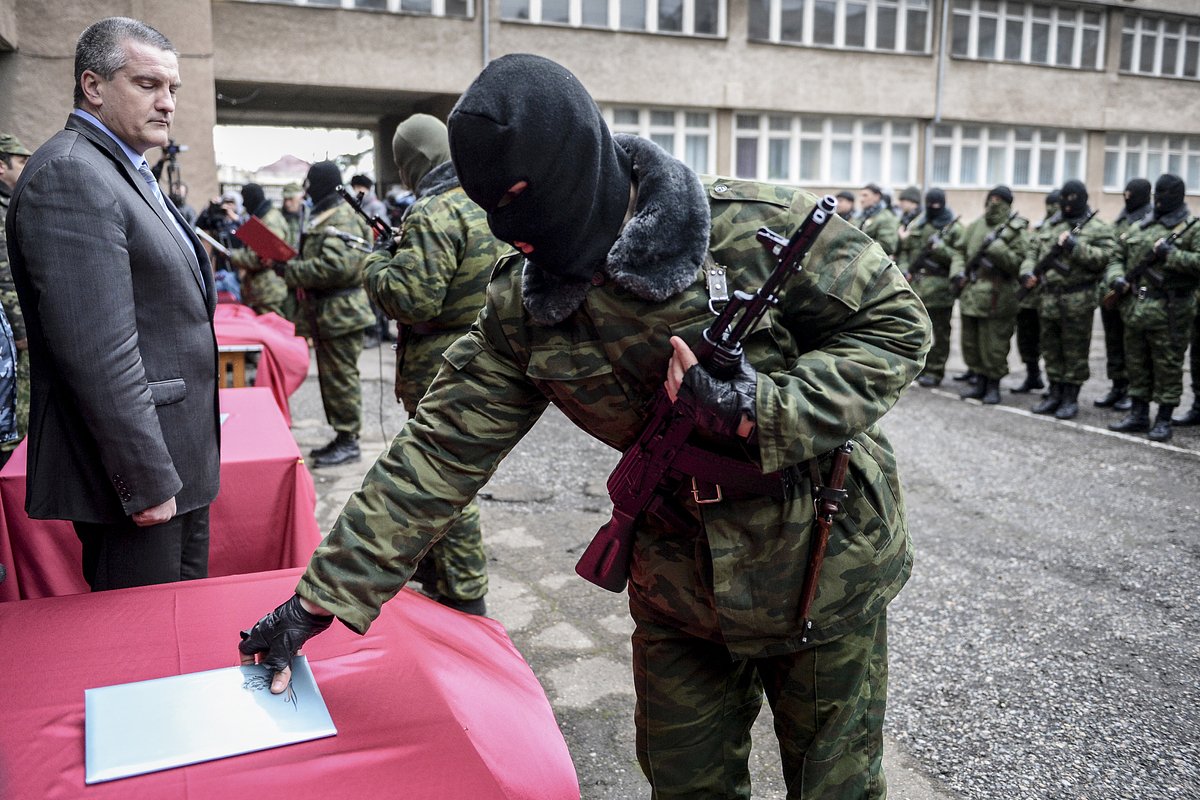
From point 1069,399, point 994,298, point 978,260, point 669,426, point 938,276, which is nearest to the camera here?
point 669,426

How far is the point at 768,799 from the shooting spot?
2.76 meters

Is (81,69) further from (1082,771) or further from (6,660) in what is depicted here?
(1082,771)

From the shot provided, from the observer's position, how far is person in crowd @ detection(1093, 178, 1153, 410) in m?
8.74

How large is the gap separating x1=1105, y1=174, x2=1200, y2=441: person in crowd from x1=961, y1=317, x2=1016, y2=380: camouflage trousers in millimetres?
1192

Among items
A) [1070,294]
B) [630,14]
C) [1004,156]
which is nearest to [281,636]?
[1070,294]

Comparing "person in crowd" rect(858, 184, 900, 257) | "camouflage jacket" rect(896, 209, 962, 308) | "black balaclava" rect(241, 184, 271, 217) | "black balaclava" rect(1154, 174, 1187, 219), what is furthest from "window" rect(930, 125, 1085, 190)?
"black balaclava" rect(241, 184, 271, 217)

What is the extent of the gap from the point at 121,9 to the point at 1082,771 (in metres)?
13.0

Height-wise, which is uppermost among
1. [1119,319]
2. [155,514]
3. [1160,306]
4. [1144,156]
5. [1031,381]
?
[1144,156]

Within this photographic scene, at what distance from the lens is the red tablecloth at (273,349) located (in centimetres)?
577

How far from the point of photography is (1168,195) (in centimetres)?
812

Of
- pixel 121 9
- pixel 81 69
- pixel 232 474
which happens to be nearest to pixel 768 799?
pixel 232 474

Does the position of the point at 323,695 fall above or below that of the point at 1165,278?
below

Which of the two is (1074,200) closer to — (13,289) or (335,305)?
(335,305)

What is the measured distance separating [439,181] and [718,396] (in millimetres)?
2720
